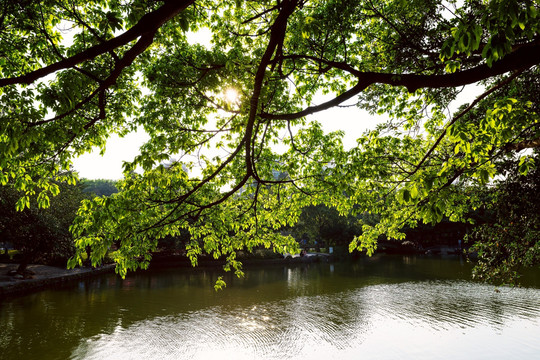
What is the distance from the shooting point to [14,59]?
725 cm

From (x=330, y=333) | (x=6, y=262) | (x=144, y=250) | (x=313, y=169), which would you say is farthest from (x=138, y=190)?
(x=6, y=262)

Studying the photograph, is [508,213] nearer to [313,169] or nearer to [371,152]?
[371,152]

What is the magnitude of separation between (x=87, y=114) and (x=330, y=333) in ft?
47.1

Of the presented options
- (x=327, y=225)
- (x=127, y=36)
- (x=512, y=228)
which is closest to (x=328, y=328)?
(x=512, y=228)

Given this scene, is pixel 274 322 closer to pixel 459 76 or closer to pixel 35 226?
pixel 459 76

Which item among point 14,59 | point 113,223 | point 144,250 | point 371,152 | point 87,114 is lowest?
point 144,250

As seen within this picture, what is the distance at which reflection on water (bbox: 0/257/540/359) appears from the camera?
13.0 meters

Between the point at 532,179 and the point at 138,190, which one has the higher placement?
the point at 532,179

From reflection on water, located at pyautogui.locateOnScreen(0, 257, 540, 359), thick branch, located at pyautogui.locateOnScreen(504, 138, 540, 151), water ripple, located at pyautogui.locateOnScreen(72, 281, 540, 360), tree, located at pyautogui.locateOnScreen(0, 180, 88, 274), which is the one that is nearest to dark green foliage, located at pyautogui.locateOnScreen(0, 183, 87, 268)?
tree, located at pyautogui.locateOnScreen(0, 180, 88, 274)

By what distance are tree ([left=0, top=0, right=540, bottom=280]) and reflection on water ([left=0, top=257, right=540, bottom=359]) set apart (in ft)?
24.5

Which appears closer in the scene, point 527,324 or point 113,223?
point 113,223

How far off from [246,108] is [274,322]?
14.8 m

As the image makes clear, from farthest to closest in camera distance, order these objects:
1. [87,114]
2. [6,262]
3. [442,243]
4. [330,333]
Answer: [442,243], [6,262], [330,333], [87,114]

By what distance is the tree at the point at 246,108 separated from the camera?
4770mm
